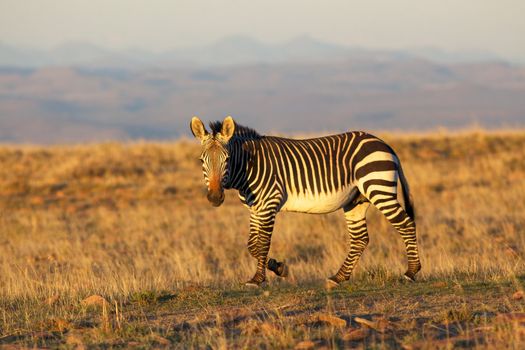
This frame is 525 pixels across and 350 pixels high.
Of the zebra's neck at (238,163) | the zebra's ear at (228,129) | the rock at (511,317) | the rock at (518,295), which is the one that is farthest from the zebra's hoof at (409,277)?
the zebra's ear at (228,129)

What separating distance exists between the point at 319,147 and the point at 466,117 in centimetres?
11465

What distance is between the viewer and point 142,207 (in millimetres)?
20797

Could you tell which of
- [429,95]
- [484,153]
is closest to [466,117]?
[429,95]

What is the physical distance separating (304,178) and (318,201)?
1.07 feet

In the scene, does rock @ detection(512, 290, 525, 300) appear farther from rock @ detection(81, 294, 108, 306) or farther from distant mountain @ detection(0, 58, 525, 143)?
distant mountain @ detection(0, 58, 525, 143)

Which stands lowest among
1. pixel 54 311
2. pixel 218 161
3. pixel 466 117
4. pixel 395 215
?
pixel 54 311

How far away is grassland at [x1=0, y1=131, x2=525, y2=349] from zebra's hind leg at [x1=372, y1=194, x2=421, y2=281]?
0.27 metres

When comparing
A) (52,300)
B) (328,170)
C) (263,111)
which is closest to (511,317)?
(328,170)

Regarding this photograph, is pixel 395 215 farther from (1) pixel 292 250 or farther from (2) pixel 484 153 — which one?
(2) pixel 484 153

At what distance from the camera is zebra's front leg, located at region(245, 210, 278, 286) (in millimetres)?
10125

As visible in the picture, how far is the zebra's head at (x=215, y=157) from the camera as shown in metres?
9.54

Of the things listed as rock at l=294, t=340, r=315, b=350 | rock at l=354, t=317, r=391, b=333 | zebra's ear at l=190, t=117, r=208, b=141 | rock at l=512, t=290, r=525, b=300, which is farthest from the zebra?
rock at l=294, t=340, r=315, b=350

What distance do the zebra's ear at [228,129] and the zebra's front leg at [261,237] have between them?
3.20 ft

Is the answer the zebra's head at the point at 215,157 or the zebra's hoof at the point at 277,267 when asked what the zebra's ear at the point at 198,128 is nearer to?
the zebra's head at the point at 215,157
